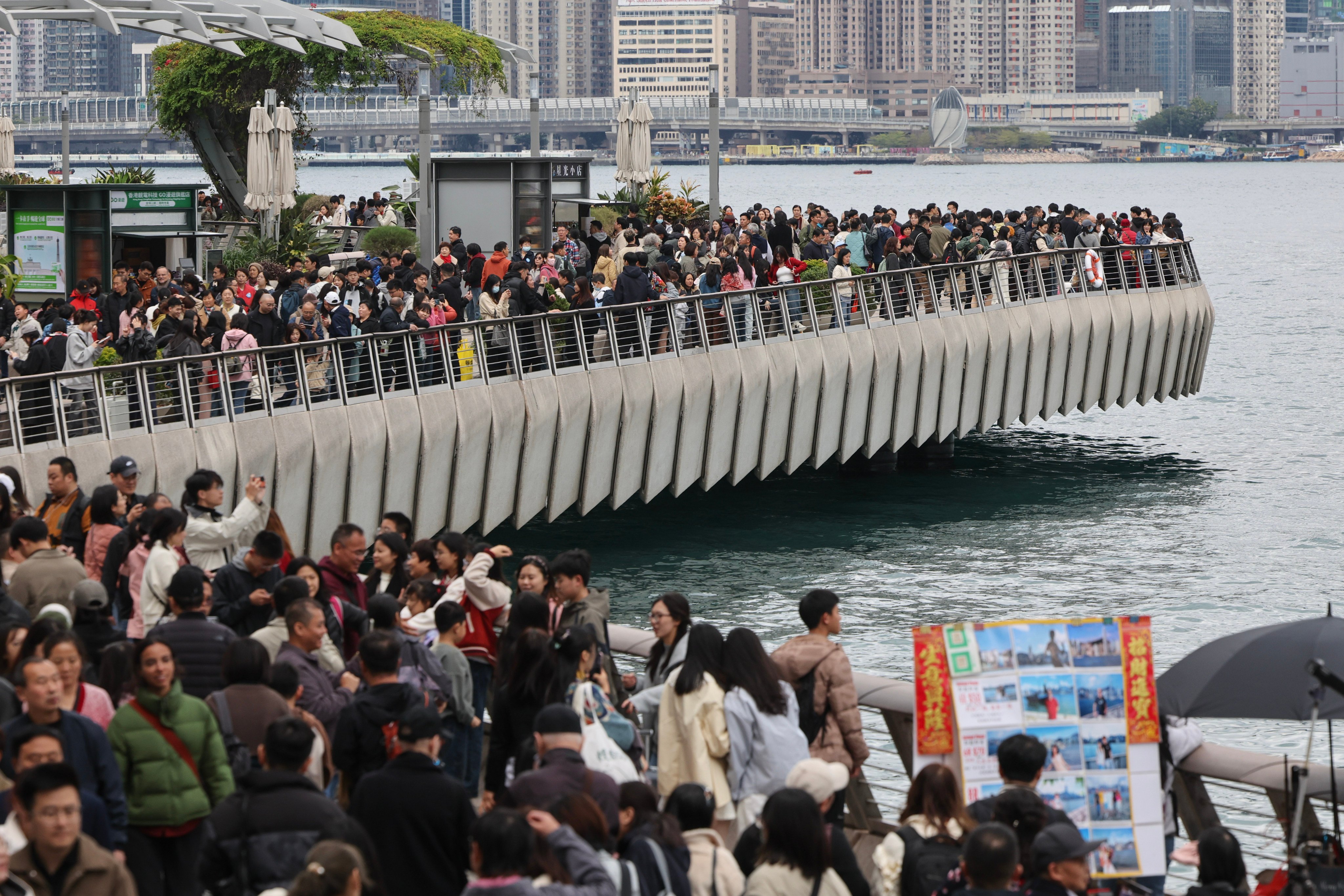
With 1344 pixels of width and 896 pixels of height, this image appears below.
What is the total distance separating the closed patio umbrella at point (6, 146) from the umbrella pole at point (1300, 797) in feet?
115

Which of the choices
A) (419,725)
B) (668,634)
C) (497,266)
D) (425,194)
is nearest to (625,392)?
(497,266)

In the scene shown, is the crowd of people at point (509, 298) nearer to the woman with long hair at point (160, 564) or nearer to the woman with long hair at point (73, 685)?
the woman with long hair at point (160, 564)

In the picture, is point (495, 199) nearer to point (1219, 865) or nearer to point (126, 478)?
point (126, 478)

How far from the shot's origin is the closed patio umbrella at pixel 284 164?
2798 cm

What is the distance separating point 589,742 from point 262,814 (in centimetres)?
155

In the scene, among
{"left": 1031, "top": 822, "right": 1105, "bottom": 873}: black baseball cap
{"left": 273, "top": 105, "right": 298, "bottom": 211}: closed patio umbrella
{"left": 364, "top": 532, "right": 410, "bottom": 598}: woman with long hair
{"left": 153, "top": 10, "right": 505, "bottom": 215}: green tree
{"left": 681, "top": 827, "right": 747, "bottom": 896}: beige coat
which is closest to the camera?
{"left": 1031, "top": 822, "right": 1105, "bottom": 873}: black baseball cap

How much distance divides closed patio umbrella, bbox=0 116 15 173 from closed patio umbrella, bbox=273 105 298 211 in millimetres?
12133

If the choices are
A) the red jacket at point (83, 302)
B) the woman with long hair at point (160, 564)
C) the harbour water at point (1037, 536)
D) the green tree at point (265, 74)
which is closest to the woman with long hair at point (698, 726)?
the woman with long hair at point (160, 564)

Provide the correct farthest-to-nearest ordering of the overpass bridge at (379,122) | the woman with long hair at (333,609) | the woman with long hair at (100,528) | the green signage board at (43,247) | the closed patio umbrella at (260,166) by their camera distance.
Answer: the overpass bridge at (379,122), the closed patio umbrella at (260,166), the green signage board at (43,247), the woman with long hair at (100,528), the woman with long hair at (333,609)

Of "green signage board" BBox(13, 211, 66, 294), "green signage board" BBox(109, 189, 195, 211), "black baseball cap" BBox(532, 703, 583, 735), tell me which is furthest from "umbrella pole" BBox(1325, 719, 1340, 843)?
"green signage board" BBox(109, 189, 195, 211)

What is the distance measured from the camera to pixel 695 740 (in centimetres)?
765

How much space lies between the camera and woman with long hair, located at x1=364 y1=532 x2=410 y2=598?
9928mm

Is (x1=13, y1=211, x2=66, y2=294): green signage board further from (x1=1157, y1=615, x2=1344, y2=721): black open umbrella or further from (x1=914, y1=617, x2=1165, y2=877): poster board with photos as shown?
(x1=1157, y1=615, x2=1344, y2=721): black open umbrella

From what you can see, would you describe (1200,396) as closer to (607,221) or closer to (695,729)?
(607,221)
